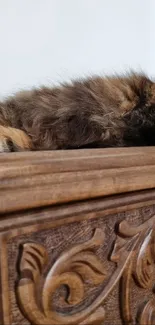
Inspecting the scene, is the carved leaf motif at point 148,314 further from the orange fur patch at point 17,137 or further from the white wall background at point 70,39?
the white wall background at point 70,39

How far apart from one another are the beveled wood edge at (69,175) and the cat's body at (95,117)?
92 mm

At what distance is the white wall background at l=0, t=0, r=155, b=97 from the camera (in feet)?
3.46

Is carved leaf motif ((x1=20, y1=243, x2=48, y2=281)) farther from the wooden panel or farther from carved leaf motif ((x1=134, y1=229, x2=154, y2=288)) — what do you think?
carved leaf motif ((x1=134, y1=229, x2=154, y2=288))

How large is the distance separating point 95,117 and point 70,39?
780 mm

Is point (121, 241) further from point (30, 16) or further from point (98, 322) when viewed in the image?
point (30, 16)

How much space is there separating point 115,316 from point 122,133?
0.19m

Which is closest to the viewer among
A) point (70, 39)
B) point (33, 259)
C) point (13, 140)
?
point (33, 259)

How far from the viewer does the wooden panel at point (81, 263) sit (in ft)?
0.88

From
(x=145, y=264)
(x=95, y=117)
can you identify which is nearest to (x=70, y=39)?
(x=95, y=117)

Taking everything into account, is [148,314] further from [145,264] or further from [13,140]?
→ [13,140]

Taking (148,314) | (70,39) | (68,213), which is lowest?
(148,314)

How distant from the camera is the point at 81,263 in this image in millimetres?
311

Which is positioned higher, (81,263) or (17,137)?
(17,137)

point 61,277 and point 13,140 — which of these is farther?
point 13,140
